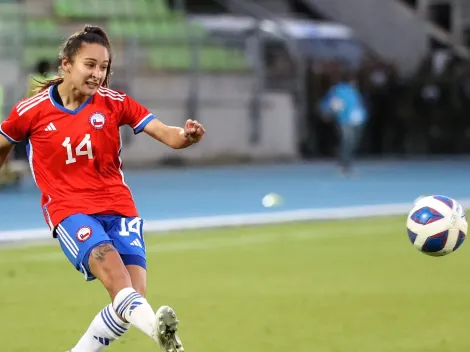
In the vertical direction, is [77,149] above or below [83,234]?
above

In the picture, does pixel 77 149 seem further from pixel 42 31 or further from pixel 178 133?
pixel 42 31

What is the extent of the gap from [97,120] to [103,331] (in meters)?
1.19

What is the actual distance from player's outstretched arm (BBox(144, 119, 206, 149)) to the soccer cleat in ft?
3.59

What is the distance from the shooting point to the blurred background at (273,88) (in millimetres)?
24516

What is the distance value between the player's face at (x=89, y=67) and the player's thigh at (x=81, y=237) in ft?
2.34

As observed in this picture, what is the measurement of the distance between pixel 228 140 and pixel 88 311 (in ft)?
65.7

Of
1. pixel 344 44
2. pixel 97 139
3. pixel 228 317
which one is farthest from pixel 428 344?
pixel 344 44

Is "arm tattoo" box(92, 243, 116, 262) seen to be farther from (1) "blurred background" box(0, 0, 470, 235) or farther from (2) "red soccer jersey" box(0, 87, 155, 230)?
(1) "blurred background" box(0, 0, 470, 235)

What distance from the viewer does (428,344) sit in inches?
333

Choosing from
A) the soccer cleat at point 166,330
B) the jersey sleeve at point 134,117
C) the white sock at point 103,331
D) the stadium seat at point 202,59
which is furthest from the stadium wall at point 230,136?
the soccer cleat at point 166,330

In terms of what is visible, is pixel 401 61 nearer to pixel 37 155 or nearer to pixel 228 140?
pixel 228 140

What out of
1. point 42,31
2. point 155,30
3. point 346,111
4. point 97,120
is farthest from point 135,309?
point 155,30

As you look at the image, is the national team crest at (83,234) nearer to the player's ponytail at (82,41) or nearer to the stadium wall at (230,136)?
the player's ponytail at (82,41)

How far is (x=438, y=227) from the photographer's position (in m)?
9.04
